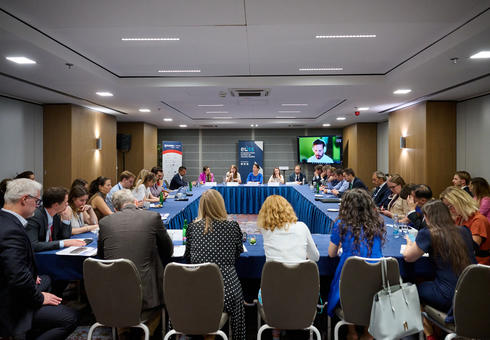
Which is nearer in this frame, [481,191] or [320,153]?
[481,191]

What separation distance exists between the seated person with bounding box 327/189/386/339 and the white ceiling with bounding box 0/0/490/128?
1692 millimetres

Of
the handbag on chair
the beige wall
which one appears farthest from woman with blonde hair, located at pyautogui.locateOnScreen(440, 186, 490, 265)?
the beige wall

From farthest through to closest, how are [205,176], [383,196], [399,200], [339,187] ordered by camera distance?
Answer: [205,176] → [339,187] → [383,196] → [399,200]

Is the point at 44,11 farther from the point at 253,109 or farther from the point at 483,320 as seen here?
the point at 253,109

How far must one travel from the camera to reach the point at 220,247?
2143 mm

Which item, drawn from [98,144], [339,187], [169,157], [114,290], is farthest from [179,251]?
[169,157]


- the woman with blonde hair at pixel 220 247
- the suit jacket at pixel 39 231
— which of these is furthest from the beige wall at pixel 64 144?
the woman with blonde hair at pixel 220 247

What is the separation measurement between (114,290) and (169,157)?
10237 mm

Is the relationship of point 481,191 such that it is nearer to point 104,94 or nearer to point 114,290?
point 114,290

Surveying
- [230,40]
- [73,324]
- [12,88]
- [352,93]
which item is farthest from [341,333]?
[12,88]

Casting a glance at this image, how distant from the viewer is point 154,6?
2750 millimetres

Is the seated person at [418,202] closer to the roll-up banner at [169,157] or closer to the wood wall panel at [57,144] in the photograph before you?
the wood wall panel at [57,144]

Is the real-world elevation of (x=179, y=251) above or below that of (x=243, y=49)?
below

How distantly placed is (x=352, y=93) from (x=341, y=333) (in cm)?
446
